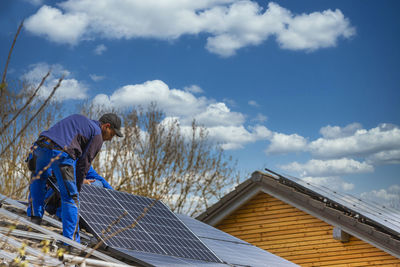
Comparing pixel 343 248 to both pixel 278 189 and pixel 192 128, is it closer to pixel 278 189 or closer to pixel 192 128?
pixel 278 189

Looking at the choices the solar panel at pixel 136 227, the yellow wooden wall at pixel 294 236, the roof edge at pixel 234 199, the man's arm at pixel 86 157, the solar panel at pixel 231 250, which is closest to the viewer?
the man's arm at pixel 86 157

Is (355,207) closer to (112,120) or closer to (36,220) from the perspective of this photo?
(112,120)

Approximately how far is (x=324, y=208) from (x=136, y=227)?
8.70 m

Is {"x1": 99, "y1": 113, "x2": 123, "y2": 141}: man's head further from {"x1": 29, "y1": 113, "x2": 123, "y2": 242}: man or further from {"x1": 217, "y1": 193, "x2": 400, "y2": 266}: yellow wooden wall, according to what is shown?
{"x1": 217, "y1": 193, "x2": 400, "y2": 266}: yellow wooden wall

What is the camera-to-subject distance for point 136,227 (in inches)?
316

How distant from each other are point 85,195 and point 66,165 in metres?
1.77

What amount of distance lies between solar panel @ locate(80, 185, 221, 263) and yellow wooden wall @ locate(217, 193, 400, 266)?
7702 mm

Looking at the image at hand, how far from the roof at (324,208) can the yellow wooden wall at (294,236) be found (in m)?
0.33

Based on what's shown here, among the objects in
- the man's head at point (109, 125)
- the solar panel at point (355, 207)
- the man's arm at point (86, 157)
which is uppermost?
the solar panel at point (355, 207)

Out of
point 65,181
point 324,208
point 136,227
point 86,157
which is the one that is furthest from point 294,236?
point 65,181

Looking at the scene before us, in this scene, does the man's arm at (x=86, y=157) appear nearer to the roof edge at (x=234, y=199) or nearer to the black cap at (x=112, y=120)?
the black cap at (x=112, y=120)

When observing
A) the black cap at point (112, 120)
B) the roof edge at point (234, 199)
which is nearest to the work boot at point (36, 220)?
the black cap at point (112, 120)

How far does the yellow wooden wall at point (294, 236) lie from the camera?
1498 centimetres

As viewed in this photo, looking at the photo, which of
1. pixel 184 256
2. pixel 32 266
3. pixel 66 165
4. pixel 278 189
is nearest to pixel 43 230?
pixel 66 165
